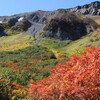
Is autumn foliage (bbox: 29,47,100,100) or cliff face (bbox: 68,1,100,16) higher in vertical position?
cliff face (bbox: 68,1,100,16)

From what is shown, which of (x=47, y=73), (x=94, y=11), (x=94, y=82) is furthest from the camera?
(x=94, y=11)

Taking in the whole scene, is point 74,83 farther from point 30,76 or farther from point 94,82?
point 30,76

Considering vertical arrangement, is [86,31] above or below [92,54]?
below

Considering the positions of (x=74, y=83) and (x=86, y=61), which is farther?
(x=86, y=61)

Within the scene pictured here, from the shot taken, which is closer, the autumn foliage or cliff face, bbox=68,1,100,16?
the autumn foliage

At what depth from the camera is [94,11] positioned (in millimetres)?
108625

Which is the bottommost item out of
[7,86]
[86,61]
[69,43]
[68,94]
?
[69,43]

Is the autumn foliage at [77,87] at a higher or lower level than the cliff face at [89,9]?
lower

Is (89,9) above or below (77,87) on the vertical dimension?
above

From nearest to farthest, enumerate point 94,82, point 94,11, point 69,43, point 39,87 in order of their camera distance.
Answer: point 94,82 → point 39,87 → point 69,43 → point 94,11

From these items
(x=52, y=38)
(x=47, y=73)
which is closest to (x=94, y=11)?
(x=52, y=38)

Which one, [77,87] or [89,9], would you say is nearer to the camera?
[77,87]

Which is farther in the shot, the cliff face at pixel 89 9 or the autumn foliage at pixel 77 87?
the cliff face at pixel 89 9

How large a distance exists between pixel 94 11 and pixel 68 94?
346 feet
